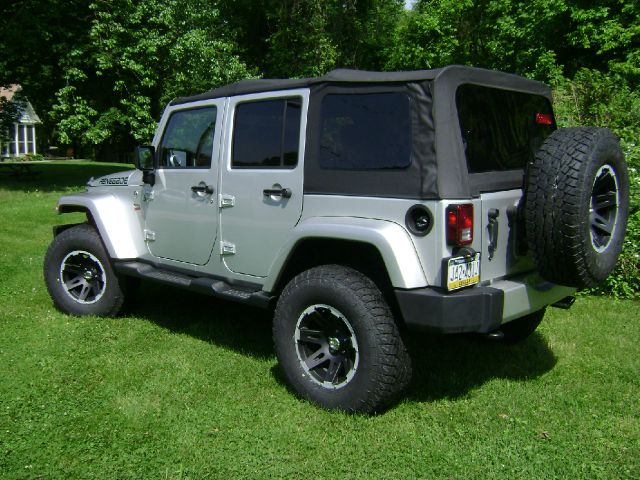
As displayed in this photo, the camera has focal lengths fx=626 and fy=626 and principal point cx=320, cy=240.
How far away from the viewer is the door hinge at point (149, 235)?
5190 millimetres

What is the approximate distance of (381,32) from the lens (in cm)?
2923

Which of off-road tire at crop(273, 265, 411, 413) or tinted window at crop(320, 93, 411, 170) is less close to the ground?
tinted window at crop(320, 93, 411, 170)

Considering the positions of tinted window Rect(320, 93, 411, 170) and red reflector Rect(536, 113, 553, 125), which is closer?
tinted window Rect(320, 93, 411, 170)

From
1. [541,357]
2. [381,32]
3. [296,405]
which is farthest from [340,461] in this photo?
[381,32]

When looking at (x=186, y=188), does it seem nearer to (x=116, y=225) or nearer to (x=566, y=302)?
(x=116, y=225)

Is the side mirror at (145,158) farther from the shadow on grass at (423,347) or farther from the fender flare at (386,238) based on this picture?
the fender flare at (386,238)

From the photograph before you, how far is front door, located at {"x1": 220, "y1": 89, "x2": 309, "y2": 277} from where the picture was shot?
13.4 ft

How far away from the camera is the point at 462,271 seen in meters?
3.41

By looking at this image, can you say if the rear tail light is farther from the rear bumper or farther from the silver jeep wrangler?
the rear bumper

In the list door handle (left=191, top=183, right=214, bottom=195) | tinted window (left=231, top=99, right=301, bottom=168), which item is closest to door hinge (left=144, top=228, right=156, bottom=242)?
door handle (left=191, top=183, right=214, bottom=195)

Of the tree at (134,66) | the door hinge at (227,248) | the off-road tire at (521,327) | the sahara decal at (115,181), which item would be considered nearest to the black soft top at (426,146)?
the door hinge at (227,248)

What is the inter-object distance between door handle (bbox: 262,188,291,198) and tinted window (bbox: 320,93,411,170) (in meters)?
0.32

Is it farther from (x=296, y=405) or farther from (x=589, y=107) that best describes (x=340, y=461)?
(x=589, y=107)

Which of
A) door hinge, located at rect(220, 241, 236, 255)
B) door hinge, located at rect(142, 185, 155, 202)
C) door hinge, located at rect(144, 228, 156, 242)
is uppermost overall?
door hinge, located at rect(142, 185, 155, 202)
